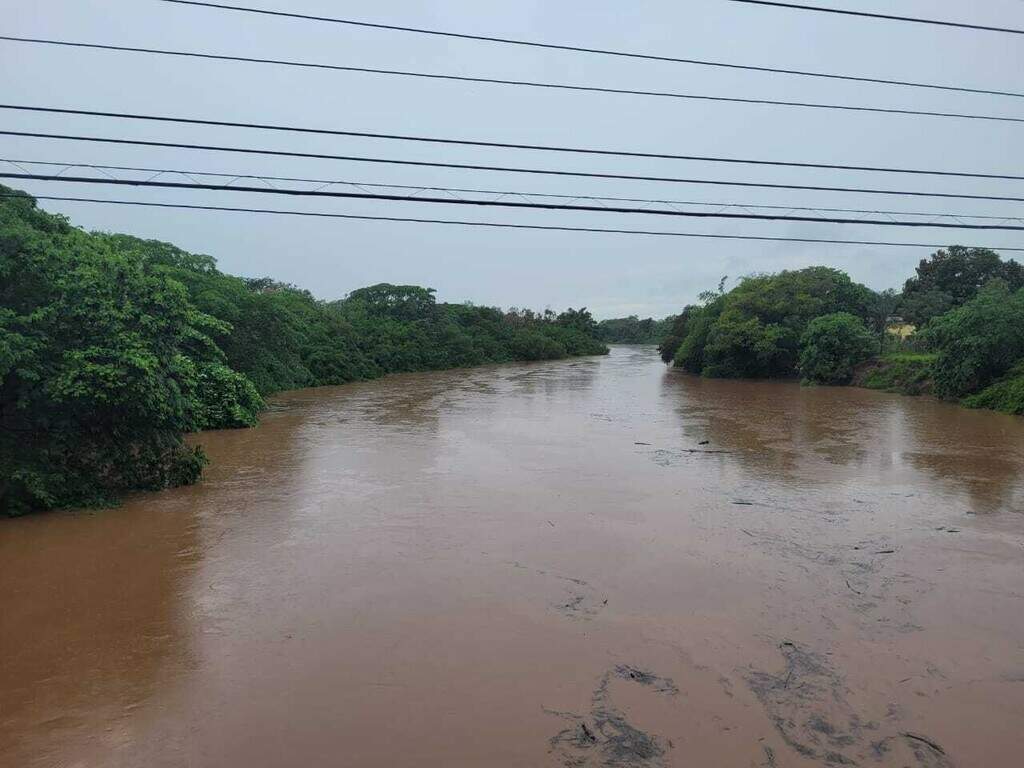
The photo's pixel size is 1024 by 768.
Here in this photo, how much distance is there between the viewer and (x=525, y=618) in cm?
702

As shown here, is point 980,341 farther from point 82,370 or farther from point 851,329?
point 82,370

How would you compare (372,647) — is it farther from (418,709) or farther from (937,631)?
(937,631)

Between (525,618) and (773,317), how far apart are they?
118 ft

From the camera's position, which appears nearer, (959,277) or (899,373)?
(899,373)

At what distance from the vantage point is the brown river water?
16.4 ft

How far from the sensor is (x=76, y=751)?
4.85 metres

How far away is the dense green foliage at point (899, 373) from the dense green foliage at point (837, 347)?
70cm

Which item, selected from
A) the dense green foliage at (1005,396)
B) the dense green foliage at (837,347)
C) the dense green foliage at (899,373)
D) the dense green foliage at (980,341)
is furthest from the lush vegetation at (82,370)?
the dense green foliage at (837,347)

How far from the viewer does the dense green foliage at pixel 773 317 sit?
3803 cm

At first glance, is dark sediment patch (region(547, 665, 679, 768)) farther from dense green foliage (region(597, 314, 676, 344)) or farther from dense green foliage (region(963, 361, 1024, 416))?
dense green foliage (region(597, 314, 676, 344))

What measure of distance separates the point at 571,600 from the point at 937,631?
3.60m

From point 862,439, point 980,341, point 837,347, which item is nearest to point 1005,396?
point 980,341

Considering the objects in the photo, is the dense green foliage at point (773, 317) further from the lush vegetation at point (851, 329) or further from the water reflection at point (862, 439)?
the water reflection at point (862, 439)

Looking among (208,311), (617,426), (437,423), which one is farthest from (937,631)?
(208,311)
